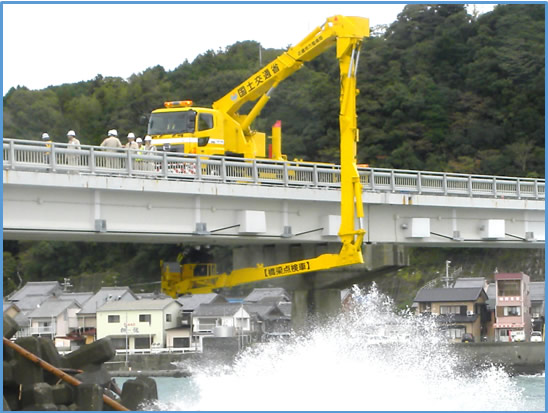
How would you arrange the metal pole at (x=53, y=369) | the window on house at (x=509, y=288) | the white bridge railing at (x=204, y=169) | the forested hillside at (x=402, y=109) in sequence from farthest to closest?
the forested hillside at (x=402, y=109) < the window on house at (x=509, y=288) < the white bridge railing at (x=204, y=169) < the metal pole at (x=53, y=369)

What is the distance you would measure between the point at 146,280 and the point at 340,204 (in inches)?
2148

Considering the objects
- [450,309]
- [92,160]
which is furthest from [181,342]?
[92,160]

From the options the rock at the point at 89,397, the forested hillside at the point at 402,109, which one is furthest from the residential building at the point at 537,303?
the rock at the point at 89,397

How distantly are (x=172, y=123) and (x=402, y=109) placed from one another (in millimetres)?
52615

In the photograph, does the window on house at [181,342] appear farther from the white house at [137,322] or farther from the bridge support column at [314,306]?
the bridge support column at [314,306]

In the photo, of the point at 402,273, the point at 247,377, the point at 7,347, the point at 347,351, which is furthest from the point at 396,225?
the point at 402,273

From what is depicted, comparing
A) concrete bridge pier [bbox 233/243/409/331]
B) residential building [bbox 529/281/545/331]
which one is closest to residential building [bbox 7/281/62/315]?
residential building [bbox 529/281/545/331]

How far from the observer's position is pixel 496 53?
94.0 meters

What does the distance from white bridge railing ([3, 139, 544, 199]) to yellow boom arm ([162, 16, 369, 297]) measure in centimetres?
217

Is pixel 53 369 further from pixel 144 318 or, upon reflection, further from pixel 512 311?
pixel 144 318

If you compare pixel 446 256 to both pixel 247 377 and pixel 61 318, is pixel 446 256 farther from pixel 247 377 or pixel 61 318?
pixel 247 377

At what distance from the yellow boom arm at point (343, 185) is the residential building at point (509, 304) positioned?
35.6 m

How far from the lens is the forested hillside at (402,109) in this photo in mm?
90750

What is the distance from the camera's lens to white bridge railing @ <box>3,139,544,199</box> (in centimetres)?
3098
